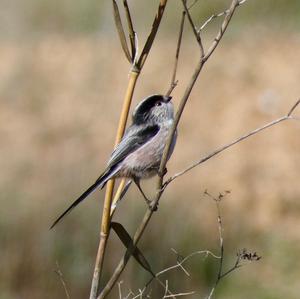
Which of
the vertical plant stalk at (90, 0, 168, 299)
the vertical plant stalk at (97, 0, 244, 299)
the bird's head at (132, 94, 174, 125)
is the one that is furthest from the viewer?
the bird's head at (132, 94, 174, 125)

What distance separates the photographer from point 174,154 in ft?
26.8

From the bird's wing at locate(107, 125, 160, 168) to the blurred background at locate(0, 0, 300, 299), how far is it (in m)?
2.18

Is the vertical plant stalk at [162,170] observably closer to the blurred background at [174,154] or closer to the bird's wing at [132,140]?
the bird's wing at [132,140]

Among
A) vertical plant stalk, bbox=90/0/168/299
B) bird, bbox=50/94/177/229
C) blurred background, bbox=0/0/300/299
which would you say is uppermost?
vertical plant stalk, bbox=90/0/168/299

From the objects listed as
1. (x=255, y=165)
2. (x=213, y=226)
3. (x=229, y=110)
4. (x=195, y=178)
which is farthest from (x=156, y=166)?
(x=229, y=110)

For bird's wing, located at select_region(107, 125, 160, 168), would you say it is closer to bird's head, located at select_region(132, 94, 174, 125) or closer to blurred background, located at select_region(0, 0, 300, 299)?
bird's head, located at select_region(132, 94, 174, 125)

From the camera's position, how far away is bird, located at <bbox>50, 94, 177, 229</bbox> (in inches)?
114

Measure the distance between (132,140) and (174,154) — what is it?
17.0 feet

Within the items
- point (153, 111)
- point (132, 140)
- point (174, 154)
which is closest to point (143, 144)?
point (132, 140)

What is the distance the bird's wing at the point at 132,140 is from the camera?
9.54ft

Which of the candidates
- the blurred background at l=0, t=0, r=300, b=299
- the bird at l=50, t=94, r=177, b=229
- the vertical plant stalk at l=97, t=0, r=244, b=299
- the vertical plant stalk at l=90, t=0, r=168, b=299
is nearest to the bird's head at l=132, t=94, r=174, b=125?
the bird at l=50, t=94, r=177, b=229

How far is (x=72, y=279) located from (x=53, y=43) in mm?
5094

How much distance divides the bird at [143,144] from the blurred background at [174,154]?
2149 millimetres

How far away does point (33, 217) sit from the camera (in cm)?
623
